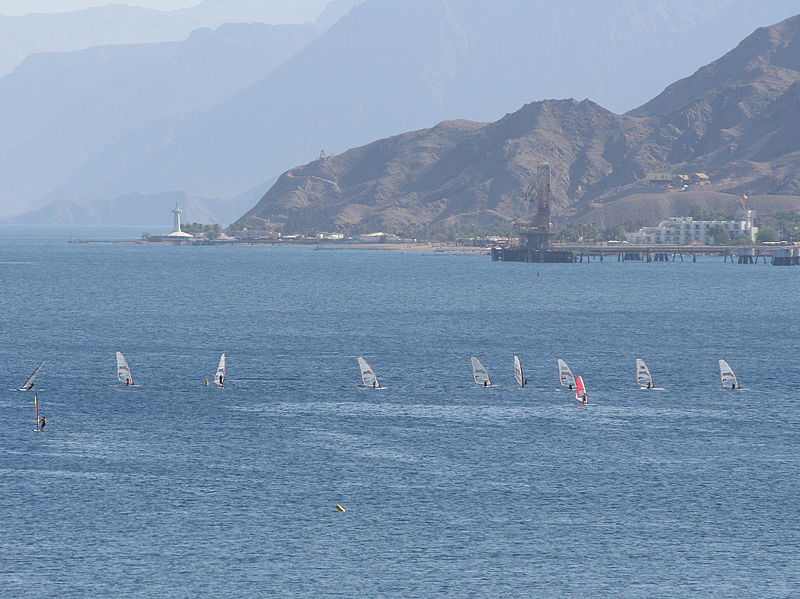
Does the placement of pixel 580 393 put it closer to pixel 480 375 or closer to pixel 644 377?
pixel 644 377

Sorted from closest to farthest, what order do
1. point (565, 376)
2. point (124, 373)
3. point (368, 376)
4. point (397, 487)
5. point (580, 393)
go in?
point (397, 487) → point (580, 393) → point (368, 376) → point (565, 376) → point (124, 373)

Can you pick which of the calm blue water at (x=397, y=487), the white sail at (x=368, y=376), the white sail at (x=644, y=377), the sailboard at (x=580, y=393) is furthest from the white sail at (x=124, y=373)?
the white sail at (x=644, y=377)

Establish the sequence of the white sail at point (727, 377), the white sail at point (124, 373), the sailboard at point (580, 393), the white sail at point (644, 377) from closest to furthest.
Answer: the sailboard at point (580, 393), the white sail at point (124, 373), the white sail at point (727, 377), the white sail at point (644, 377)

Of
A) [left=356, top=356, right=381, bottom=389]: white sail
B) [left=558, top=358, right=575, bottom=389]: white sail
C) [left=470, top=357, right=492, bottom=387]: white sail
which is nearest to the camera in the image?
[left=356, top=356, right=381, bottom=389]: white sail

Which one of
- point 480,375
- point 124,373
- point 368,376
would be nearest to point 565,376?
point 480,375

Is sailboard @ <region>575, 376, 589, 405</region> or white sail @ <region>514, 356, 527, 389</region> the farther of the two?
white sail @ <region>514, 356, 527, 389</region>

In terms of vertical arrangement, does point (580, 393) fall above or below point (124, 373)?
below

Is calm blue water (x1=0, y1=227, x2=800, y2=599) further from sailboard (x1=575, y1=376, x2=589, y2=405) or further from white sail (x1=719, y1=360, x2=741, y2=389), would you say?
white sail (x1=719, y1=360, x2=741, y2=389)

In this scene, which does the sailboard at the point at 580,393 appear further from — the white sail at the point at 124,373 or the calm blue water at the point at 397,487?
the white sail at the point at 124,373

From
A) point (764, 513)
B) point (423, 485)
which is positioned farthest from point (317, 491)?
point (764, 513)

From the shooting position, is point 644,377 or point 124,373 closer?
point 124,373

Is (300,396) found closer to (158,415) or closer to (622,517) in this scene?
(158,415)

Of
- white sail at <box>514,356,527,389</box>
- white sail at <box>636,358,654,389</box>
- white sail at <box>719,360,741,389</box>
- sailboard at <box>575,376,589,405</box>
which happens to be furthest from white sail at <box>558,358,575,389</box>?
white sail at <box>719,360,741,389</box>

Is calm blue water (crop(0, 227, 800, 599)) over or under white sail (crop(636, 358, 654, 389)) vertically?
under
